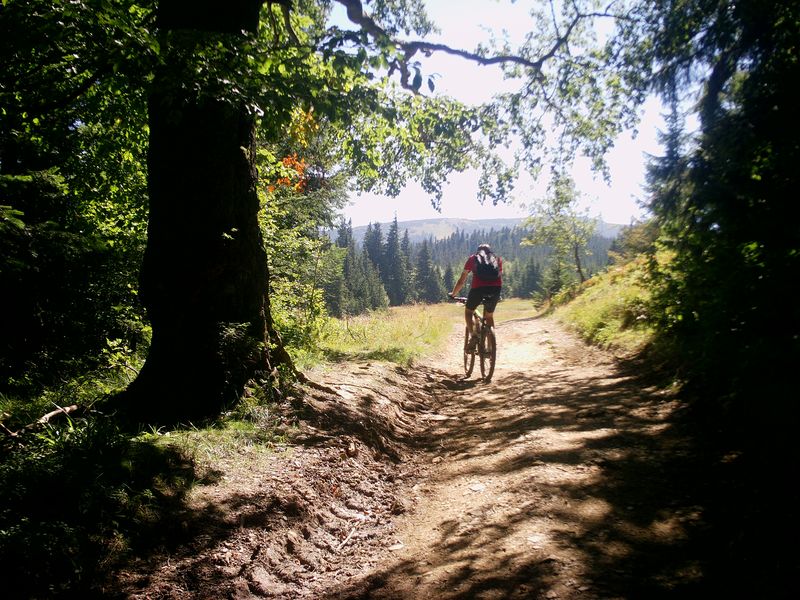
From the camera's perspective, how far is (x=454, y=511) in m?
3.54

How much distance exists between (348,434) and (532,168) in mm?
9132

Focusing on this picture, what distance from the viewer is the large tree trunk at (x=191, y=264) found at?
4.16 meters

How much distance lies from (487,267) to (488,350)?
1649 mm

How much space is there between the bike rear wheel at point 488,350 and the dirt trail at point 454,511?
244 centimetres

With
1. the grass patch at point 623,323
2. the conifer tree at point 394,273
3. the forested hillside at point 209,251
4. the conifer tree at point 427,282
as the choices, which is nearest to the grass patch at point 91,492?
the forested hillside at point 209,251

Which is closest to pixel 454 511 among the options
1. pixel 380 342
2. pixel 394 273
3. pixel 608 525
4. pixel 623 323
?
pixel 608 525

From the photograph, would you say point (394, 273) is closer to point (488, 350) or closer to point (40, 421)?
point (488, 350)

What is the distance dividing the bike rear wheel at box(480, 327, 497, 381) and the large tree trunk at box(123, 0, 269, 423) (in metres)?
5.13

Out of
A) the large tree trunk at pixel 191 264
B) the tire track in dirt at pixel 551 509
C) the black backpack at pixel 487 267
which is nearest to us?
the tire track in dirt at pixel 551 509

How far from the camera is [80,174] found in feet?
21.4

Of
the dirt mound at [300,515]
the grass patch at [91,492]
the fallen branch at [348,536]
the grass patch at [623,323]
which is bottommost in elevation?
the fallen branch at [348,536]

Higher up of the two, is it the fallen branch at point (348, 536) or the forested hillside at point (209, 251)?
the forested hillside at point (209, 251)

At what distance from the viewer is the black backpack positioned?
8.02 metres

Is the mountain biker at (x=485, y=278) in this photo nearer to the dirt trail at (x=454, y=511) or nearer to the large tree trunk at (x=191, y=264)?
the dirt trail at (x=454, y=511)
